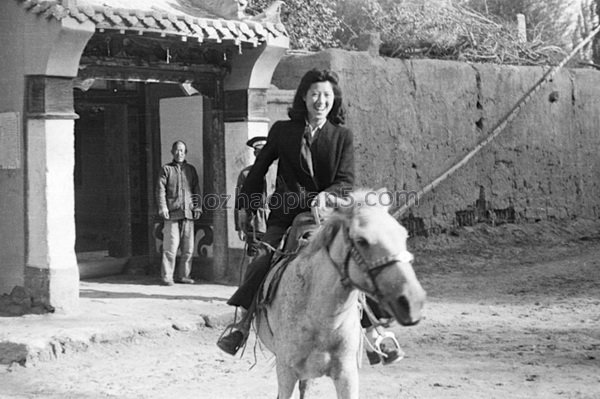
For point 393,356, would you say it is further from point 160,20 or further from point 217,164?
point 217,164

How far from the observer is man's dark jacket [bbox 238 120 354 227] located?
571cm

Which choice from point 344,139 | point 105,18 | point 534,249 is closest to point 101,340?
point 105,18

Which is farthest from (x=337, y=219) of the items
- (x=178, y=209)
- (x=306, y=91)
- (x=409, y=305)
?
(x=178, y=209)

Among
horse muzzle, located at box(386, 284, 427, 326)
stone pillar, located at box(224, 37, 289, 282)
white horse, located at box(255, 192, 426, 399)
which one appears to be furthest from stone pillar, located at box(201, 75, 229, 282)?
horse muzzle, located at box(386, 284, 427, 326)

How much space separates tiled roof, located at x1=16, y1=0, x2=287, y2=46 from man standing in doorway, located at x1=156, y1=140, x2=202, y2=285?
1.89 meters

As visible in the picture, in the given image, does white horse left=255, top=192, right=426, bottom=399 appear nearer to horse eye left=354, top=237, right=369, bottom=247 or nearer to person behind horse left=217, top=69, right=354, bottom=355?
horse eye left=354, top=237, right=369, bottom=247

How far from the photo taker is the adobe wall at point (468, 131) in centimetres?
1319

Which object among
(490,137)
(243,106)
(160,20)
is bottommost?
(490,137)

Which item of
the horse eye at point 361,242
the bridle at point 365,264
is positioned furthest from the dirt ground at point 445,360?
the horse eye at point 361,242

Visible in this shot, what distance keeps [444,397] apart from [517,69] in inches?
370

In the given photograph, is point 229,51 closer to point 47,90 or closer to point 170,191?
point 170,191

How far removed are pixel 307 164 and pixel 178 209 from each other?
6.48 metres

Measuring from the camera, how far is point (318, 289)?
16.3 feet

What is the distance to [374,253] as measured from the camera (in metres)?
4.32
